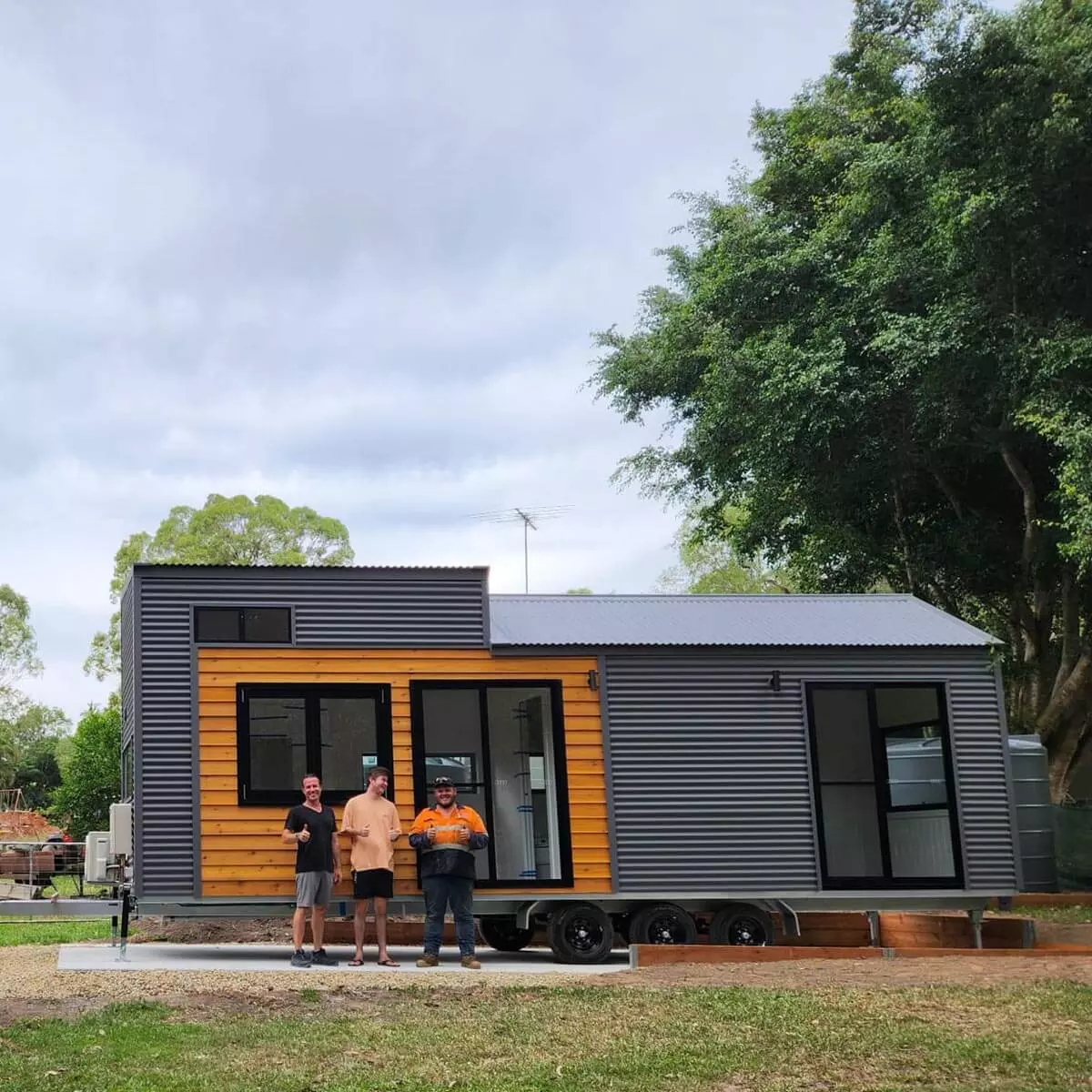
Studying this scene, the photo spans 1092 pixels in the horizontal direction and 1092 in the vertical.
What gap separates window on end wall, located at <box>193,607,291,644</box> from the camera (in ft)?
37.3

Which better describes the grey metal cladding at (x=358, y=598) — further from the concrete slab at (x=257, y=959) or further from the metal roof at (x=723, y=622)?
the concrete slab at (x=257, y=959)

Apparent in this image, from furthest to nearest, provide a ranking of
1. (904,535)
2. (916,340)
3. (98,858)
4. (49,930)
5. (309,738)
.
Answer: (904,535) → (916,340) → (49,930) → (98,858) → (309,738)

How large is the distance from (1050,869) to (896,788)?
11.7ft

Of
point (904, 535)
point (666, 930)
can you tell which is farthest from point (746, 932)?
point (904, 535)

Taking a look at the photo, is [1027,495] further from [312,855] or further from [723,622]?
[312,855]

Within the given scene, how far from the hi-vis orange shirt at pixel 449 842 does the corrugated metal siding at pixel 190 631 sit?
1.51 metres

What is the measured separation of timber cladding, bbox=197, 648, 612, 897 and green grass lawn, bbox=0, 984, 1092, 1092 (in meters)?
2.92

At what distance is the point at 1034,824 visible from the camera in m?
15.4

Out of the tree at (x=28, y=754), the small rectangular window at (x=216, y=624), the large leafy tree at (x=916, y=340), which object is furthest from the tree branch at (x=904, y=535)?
the tree at (x=28, y=754)

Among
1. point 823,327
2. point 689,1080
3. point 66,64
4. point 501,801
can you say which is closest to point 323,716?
Result: point 501,801

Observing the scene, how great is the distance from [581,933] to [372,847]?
1859 millimetres

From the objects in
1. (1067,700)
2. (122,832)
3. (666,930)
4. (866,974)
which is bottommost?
(866,974)

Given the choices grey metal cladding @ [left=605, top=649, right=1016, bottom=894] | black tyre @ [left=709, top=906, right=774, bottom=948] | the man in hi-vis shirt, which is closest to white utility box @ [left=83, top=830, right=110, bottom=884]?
the man in hi-vis shirt

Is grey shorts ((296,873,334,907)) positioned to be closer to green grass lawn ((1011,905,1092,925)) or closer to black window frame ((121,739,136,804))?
black window frame ((121,739,136,804))
